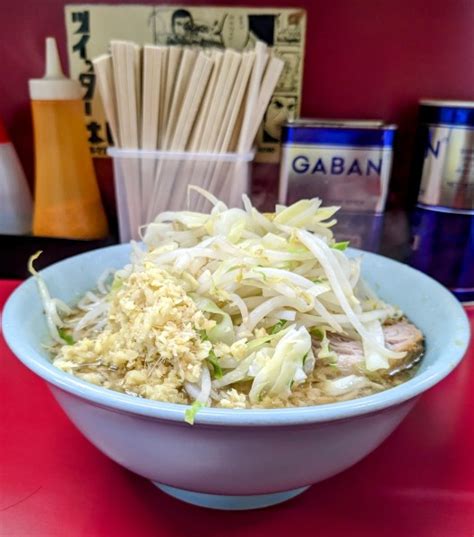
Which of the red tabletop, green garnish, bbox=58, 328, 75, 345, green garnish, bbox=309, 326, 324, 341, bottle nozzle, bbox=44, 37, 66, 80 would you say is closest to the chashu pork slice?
green garnish, bbox=309, 326, 324, 341

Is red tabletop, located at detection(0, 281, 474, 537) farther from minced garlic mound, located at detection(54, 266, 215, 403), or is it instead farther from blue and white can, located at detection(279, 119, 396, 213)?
blue and white can, located at detection(279, 119, 396, 213)

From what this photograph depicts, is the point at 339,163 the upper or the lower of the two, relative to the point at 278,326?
upper

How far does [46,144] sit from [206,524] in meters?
0.88

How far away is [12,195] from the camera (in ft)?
3.92

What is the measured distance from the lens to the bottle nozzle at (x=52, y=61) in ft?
3.52

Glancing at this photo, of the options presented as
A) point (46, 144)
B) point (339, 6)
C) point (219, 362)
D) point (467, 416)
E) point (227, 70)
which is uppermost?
point (339, 6)

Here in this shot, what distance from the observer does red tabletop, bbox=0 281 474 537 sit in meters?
A: 0.57

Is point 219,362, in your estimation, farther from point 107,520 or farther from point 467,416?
point 467,416

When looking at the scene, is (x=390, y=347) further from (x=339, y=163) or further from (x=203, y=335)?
(x=339, y=163)

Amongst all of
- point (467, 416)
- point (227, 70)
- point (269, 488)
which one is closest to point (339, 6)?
point (227, 70)

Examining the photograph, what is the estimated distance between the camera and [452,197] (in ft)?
3.41

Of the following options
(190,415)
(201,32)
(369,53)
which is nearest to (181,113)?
(201,32)

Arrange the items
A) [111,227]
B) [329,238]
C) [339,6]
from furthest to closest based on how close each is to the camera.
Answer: [111,227] < [339,6] < [329,238]

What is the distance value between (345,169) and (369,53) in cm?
29
